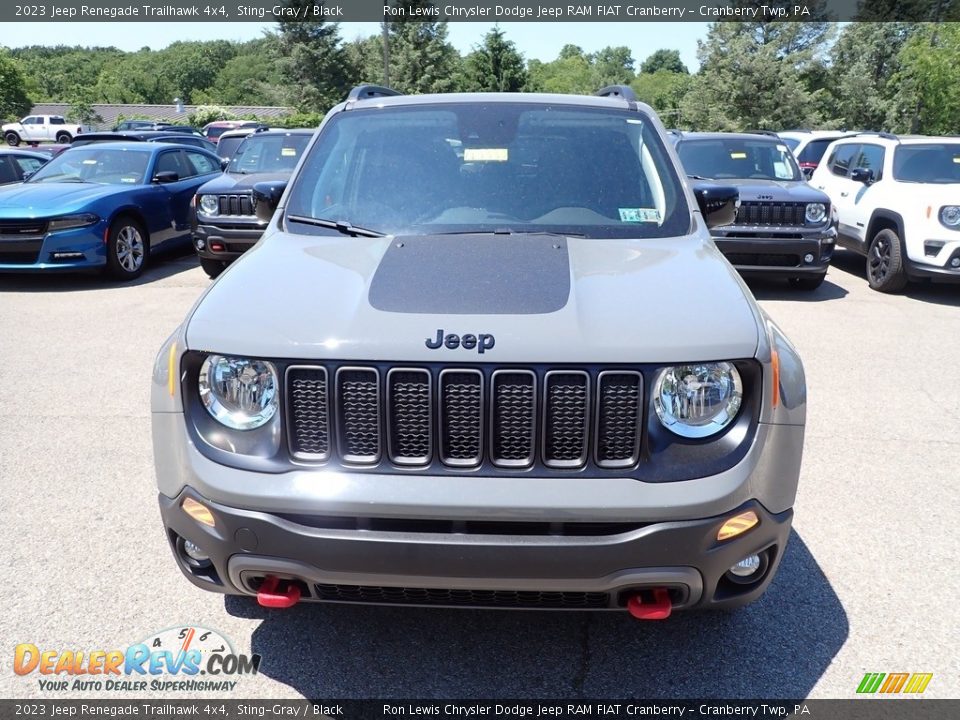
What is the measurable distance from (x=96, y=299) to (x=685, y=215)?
24.4ft

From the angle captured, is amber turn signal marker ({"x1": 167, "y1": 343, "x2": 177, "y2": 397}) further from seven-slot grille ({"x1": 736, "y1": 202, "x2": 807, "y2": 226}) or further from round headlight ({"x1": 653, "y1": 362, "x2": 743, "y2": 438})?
seven-slot grille ({"x1": 736, "y1": 202, "x2": 807, "y2": 226})

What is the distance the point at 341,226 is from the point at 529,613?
1707mm

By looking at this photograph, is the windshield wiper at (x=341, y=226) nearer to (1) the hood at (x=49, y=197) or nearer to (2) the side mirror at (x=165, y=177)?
(1) the hood at (x=49, y=197)

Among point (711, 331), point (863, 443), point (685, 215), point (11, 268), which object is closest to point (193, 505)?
point (711, 331)

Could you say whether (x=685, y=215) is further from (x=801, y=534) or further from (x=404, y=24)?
(x=404, y=24)

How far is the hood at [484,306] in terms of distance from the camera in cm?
228

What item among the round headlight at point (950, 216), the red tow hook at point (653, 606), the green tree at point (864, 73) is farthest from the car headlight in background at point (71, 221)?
the green tree at point (864, 73)

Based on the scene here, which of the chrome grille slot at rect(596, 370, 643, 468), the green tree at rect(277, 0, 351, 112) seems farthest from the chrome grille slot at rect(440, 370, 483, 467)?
the green tree at rect(277, 0, 351, 112)

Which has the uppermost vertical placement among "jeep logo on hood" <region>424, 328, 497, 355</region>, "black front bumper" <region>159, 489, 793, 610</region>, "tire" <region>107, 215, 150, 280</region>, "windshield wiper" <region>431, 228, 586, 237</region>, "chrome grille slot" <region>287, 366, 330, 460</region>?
"windshield wiper" <region>431, 228, 586, 237</region>

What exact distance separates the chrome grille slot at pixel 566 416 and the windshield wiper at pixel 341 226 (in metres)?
1.26

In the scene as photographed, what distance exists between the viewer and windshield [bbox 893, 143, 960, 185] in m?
9.55

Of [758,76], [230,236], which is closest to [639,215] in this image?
[230,236]

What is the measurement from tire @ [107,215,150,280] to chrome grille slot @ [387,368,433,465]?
8365mm

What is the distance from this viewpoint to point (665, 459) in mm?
2320
